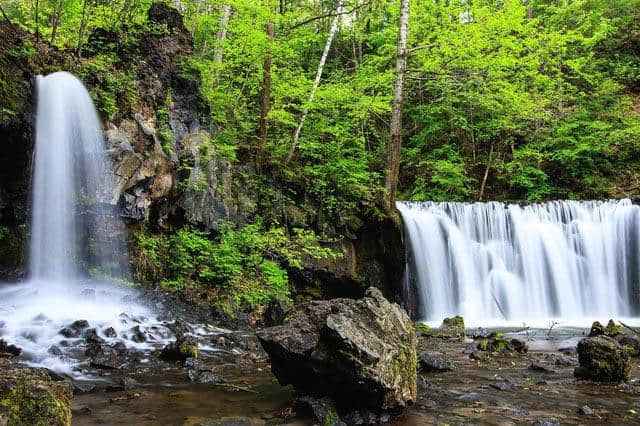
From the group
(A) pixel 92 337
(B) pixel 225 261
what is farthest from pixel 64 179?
(A) pixel 92 337

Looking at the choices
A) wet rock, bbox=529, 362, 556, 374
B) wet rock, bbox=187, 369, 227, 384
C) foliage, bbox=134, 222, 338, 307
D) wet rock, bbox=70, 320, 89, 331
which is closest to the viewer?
wet rock, bbox=187, 369, 227, 384

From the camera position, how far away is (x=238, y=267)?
11188 millimetres

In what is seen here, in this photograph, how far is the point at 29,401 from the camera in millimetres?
2844

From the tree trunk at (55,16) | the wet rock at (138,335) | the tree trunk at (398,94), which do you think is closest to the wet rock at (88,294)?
the wet rock at (138,335)

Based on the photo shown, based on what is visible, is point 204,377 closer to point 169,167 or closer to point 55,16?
point 169,167

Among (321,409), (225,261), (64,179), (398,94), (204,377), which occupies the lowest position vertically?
(204,377)

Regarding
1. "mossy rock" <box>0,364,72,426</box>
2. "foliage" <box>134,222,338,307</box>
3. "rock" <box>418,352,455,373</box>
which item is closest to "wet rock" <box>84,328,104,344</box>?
"foliage" <box>134,222,338,307</box>

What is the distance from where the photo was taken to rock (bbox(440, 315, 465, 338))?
10.2 m

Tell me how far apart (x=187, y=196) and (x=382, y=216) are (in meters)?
5.59

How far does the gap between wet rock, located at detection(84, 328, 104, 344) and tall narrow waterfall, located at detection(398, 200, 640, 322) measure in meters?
9.87

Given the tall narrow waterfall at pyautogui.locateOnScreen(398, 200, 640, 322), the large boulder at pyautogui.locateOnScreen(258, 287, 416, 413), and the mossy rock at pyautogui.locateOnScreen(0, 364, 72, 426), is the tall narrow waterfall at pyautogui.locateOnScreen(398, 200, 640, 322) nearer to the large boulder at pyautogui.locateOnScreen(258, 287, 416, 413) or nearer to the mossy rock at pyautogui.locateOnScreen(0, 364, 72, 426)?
the large boulder at pyautogui.locateOnScreen(258, 287, 416, 413)

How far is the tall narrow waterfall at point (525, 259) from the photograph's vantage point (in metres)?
14.7

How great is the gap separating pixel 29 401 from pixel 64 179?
7.76 metres

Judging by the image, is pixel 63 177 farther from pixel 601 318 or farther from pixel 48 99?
pixel 601 318
